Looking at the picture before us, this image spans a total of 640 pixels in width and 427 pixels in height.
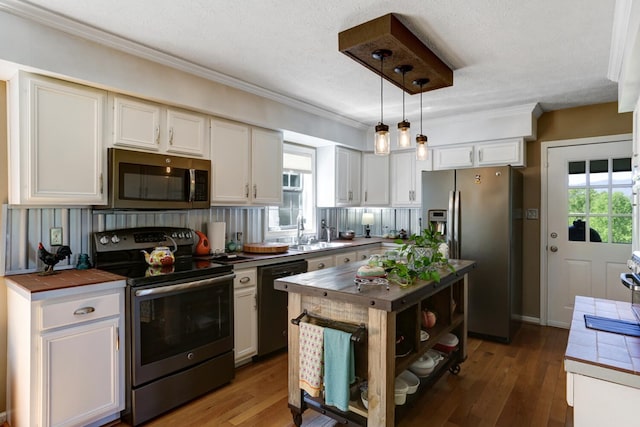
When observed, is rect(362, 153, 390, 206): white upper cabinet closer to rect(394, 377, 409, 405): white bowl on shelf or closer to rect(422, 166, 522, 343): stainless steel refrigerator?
rect(422, 166, 522, 343): stainless steel refrigerator

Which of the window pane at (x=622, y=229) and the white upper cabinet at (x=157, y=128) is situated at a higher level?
the white upper cabinet at (x=157, y=128)

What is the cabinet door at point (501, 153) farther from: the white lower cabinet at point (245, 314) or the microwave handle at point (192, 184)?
the microwave handle at point (192, 184)

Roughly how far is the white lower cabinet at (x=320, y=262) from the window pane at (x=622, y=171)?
301cm

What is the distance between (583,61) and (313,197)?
2.95 metres

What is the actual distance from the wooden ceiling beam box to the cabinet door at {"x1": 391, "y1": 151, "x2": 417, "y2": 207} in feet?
6.61

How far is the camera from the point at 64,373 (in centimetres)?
194

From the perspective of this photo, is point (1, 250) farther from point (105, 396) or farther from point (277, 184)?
point (277, 184)

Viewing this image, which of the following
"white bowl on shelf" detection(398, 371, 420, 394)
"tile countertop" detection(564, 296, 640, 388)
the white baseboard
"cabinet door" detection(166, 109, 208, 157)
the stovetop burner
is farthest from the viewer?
the white baseboard

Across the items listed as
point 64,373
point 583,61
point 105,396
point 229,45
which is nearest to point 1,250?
point 64,373

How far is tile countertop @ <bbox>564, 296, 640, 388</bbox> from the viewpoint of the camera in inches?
47.7

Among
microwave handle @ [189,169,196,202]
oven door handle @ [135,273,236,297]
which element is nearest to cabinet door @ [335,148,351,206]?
microwave handle @ [189,169,196,202]

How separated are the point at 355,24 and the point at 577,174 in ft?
10.4

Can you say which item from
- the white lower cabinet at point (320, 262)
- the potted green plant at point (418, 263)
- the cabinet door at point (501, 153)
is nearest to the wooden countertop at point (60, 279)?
the potted green plant at point (418, 263)

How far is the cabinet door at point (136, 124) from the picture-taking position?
2.41 meters
